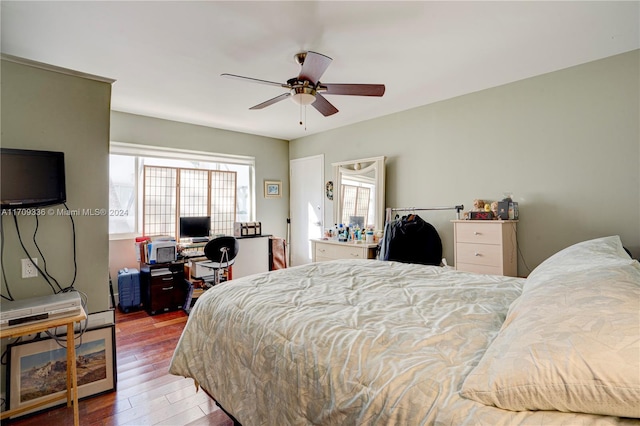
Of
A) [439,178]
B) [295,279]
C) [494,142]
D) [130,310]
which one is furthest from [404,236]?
[130,310]

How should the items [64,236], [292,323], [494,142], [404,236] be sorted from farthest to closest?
[404,236]
[494,142]
[64,236]
[292,323]

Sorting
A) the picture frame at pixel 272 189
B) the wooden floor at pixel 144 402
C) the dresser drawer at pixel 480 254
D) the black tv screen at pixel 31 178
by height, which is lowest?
the wooden floor at pixel 144 402

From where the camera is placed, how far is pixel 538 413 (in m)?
0.65

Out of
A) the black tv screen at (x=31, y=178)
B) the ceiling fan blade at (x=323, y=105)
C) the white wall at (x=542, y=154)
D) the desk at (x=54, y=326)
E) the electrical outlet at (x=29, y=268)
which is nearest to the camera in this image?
the desk at (x=54, y=326)

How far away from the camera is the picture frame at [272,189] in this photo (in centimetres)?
548

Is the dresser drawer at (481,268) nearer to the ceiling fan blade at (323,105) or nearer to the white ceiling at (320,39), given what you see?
the white ceiling at (320,39)

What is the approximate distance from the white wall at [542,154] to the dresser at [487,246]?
0.72 feet

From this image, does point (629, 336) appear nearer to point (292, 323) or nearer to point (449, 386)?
point (449, 386)

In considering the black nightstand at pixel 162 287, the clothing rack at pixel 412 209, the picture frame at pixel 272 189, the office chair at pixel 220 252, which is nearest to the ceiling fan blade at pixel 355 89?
the clothing rack at pixel 412 209

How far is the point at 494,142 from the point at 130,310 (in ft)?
15.2

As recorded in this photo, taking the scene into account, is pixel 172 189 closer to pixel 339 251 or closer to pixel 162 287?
pixel 162 287

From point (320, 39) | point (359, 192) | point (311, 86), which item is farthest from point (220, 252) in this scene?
point (320, 39)

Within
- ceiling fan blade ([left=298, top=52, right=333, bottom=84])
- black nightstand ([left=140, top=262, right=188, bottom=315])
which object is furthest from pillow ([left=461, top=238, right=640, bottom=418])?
black nightstand ([left=140, top=262, right=188, bottom=315])

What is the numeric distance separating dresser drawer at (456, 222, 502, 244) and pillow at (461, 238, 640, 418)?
196 centimetres
